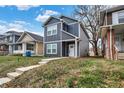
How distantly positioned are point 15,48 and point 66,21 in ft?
44.7

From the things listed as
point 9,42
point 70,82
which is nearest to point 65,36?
point 70,82

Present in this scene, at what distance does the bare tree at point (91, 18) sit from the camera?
26219 millimetres

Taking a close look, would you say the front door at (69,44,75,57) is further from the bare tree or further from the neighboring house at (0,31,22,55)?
the neighboring house at (0,31,22,55)

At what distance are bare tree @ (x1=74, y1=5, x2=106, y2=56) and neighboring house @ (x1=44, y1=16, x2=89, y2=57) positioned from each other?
460 centimetres

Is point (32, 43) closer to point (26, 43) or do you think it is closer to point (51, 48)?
point (26, 43)

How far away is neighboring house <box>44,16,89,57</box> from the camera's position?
65.5 feet

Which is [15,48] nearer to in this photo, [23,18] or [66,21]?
[23,18]

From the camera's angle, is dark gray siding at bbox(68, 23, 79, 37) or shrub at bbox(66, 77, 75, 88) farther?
dark gray siding at bbox(68, 23, 79, 37)

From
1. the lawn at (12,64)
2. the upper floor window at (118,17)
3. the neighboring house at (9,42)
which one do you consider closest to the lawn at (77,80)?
the lawn at (12,64)

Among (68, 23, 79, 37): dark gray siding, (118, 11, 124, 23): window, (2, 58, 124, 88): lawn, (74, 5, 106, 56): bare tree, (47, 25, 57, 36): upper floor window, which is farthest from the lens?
(74, 5, 106, 56): bare tree

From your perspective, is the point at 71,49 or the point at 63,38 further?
the point at 71,49

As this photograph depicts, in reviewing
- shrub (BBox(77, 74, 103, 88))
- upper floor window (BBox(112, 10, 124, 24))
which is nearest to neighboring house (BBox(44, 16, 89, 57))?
upper floor window (BBox(112, 10, 124, 24))

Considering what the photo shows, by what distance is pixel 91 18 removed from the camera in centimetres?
2691

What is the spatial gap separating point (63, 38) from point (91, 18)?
924 cm
